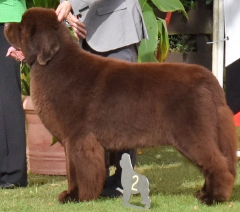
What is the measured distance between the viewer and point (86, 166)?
3957 mm

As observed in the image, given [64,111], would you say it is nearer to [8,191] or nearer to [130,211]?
[130,211]

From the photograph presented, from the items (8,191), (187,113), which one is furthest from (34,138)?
(187,113)

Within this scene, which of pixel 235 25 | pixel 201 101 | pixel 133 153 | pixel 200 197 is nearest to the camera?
pixel 201 101

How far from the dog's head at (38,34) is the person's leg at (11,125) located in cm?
74

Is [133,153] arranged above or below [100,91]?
below

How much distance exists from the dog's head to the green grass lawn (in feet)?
3.16

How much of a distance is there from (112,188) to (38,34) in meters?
1.25

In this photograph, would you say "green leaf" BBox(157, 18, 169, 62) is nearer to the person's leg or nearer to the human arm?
the person's leg

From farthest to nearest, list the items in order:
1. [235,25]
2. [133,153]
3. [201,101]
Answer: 1. [235,25]
2. [133,153]
3. [201,101]

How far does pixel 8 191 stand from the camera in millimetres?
4785

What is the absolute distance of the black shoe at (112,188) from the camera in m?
4.44

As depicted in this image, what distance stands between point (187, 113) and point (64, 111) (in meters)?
0.76

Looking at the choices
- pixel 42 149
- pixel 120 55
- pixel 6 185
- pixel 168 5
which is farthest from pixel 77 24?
pixel 168 5

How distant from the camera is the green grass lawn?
4.07 m
